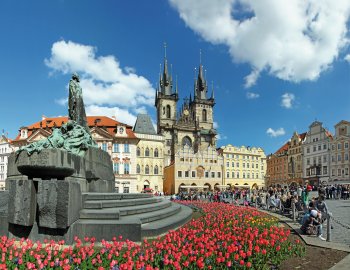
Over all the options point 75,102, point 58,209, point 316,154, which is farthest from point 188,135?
point 58,209

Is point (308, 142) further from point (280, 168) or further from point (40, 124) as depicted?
point (40, 124)

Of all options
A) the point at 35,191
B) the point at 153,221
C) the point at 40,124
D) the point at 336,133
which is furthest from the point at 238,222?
the point at 336,133

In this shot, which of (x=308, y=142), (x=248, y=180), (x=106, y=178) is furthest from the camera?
(x=248, y=180)

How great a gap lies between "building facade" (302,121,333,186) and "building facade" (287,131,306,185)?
2.32 m

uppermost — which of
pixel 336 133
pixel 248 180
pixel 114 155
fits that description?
pixel 336 133

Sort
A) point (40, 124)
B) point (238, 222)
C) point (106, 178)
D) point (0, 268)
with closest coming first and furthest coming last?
1. point (0, 268)
2. point (238, 222)
3. point (106, 178)
4. point (40, 124)

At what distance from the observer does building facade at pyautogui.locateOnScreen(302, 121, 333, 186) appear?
6391 cm

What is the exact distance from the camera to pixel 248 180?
83.0m

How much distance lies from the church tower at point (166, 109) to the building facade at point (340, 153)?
35.9 m

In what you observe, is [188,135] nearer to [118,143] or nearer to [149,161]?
[149,161]

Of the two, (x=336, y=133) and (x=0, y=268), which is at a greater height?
(x=336, y=133)

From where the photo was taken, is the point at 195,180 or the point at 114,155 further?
the point at 195,180

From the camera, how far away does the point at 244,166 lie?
A: 8300 centimetres

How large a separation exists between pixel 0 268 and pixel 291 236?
7.06 m
